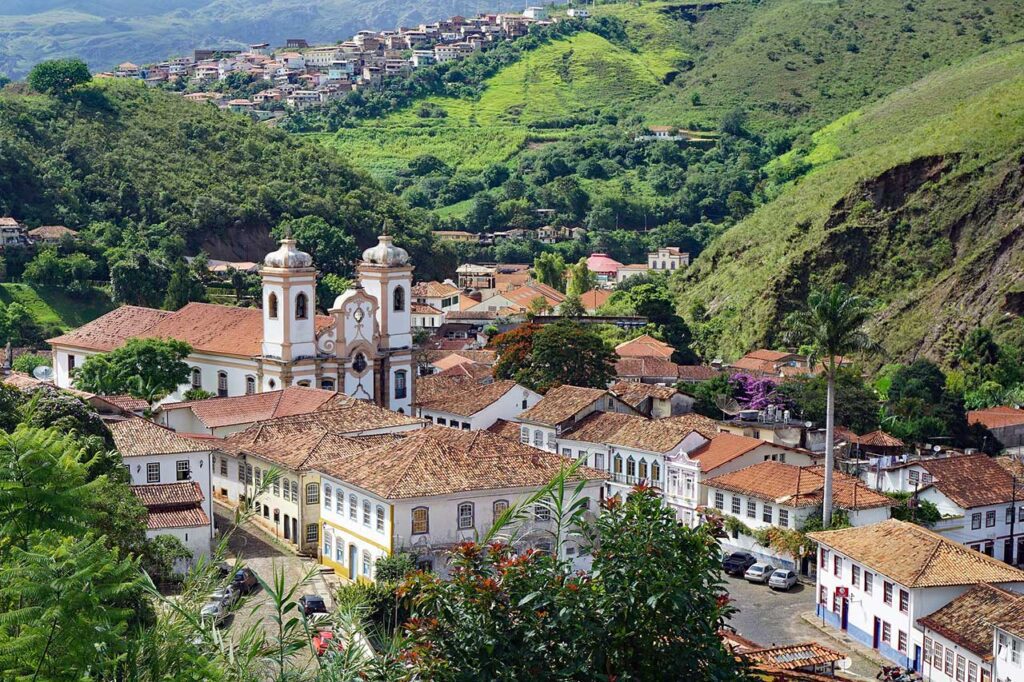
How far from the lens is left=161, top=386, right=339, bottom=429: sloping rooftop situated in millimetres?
48156

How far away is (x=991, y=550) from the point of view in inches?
1633

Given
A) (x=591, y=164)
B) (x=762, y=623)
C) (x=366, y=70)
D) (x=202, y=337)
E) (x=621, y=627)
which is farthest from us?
(x=366, y=70)

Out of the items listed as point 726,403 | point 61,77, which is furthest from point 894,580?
point 61,77

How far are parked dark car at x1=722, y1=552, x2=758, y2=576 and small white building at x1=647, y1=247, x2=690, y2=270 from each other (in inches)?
3200

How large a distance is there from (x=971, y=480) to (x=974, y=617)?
12.0 meters

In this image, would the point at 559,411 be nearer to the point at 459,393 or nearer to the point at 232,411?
the point at 459,393

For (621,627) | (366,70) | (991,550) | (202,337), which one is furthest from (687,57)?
(621,627)

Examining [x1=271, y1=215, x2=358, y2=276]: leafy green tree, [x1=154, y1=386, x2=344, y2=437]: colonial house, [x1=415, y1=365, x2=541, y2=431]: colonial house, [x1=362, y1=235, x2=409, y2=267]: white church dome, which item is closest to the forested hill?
[x1=271, y1=215, x2=358, y2=276]: leafy green tree

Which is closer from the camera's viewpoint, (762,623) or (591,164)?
(762,623)

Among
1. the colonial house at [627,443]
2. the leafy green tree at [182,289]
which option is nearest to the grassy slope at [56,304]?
the leafy green tree at [182,289]

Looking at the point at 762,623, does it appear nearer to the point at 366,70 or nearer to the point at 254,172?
the point at 254,172

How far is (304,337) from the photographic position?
2101 inches

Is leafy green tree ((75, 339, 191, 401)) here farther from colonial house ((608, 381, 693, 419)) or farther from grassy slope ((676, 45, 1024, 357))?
grassy slope ((676, 45, 1024, 357))

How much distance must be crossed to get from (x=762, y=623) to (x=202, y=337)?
2934 centimetres
